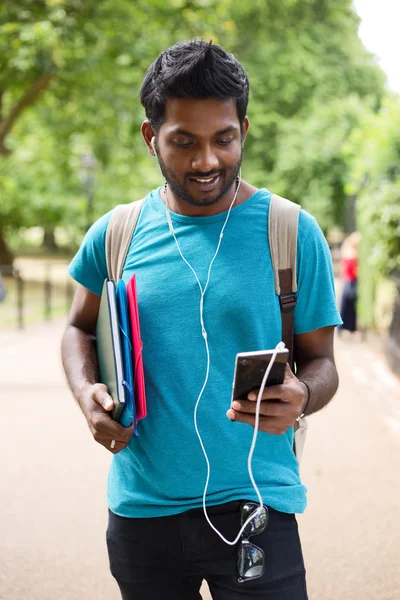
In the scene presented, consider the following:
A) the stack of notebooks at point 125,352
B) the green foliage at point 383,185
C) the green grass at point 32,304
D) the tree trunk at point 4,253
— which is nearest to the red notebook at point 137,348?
the stack of notebooks at point 125,352

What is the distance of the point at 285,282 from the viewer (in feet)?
7.21

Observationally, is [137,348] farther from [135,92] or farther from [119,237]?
[135,92]

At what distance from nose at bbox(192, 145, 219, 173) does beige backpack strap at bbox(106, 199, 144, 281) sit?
317mm

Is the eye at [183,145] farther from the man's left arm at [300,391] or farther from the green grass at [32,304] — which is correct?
the green grass at [32,304]

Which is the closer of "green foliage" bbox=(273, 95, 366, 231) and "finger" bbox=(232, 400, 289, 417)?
"finger" bbox=(232, 400, 289, 417)

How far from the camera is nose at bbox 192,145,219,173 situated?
212cm

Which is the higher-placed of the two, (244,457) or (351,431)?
(244,457)

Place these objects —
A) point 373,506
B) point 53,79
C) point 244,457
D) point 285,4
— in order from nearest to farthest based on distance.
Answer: point 244,457
point 373,506
point 53,79
point 285,4

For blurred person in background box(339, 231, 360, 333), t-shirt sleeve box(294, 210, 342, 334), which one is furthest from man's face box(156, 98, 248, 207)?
blurred person in background box(339, 231, 360, 333)

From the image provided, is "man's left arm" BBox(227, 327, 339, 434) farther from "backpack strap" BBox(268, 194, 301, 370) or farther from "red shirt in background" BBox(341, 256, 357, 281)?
"red shirt in background" BBox(341, 256, 357, 281)

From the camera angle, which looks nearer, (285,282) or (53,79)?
(285,282)

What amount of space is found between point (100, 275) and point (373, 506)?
3.65 m

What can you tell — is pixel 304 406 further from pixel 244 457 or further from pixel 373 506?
pixel 373 506

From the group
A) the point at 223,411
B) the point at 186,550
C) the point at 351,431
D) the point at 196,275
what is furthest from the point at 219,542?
the point at 351,431
